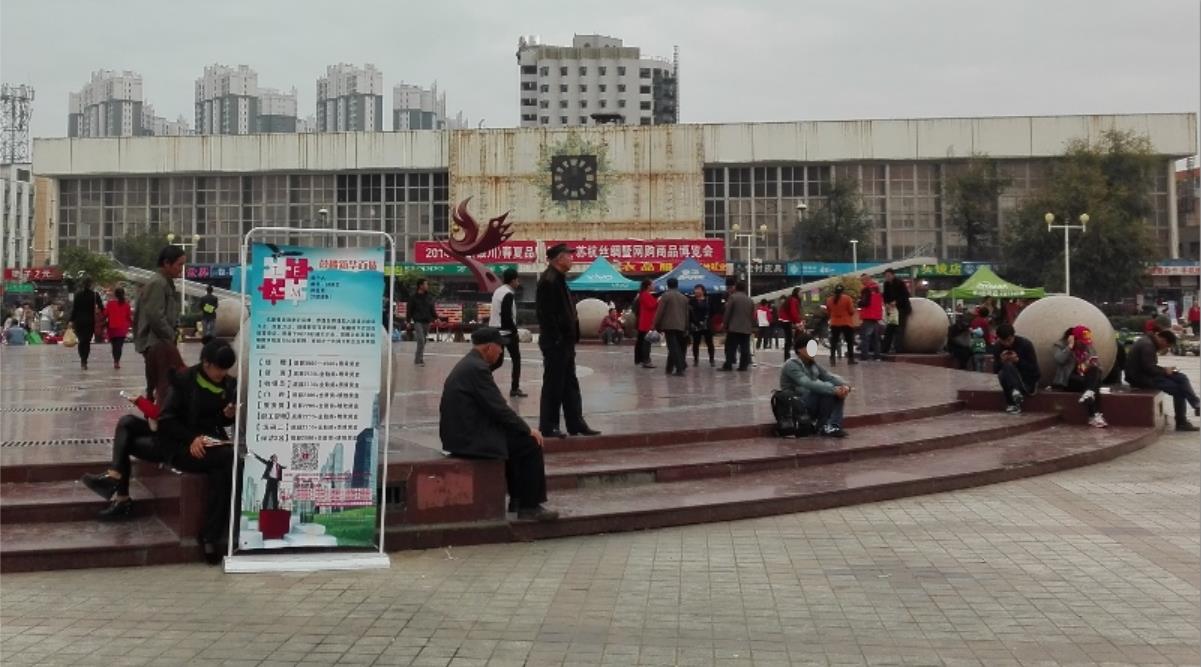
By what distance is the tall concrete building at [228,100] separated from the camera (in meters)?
164

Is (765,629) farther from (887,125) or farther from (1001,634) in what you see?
(887,125)

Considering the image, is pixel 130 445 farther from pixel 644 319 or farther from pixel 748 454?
pixel 644 319

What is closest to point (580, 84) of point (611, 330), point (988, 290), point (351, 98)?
point (351, 98)

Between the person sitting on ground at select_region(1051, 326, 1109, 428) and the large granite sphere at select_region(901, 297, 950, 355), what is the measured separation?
7.11 m

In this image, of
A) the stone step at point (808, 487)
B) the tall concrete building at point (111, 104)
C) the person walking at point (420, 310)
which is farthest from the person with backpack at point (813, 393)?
the tall concrete building at point (111, 104)

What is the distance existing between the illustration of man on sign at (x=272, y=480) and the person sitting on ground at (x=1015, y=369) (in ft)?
30.8

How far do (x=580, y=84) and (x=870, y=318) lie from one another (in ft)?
336

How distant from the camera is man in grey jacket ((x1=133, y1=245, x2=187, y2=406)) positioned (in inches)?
333

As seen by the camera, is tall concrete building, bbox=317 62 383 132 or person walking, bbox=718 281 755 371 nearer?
person walking, bbox=718 281 755 371

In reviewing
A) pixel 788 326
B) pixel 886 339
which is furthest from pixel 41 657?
pixel 886 339

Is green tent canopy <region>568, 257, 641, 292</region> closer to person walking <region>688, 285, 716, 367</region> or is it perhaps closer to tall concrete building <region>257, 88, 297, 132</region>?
person walking <region>688, 285, 716, 367</region>

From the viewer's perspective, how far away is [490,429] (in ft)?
23.1

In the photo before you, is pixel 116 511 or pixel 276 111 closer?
pixel 116 511

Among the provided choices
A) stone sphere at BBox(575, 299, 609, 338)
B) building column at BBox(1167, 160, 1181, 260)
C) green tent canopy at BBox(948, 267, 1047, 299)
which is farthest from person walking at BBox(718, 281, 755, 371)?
building column at BBox(1167, 160, 1181, 260)
